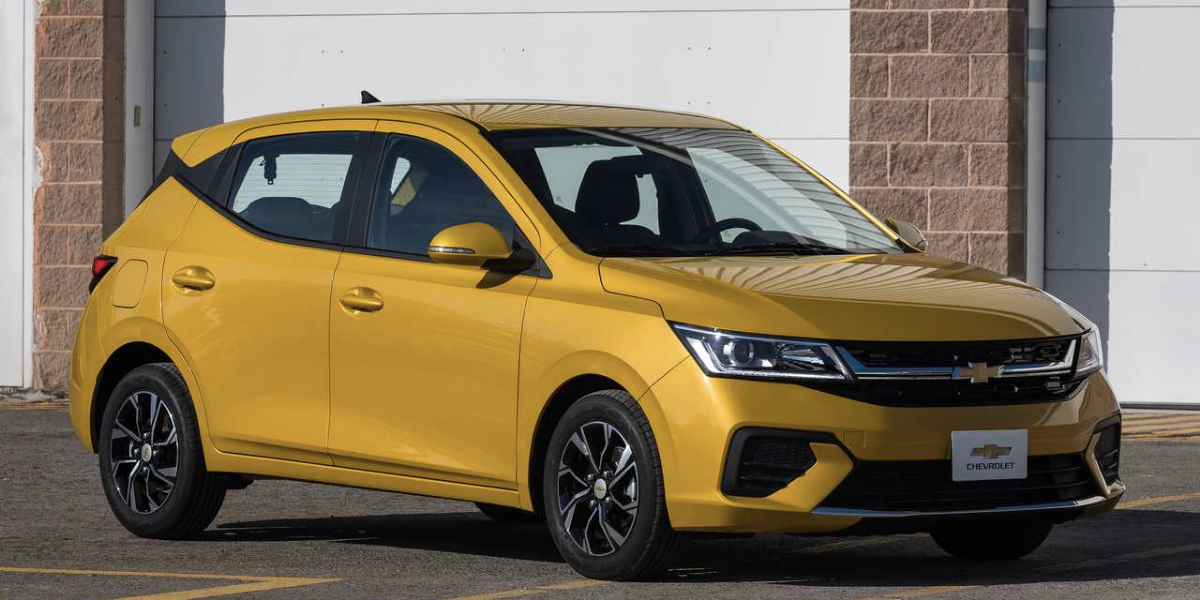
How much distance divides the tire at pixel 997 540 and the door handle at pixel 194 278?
9.36 feet

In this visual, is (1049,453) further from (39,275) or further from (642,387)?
(39,275)

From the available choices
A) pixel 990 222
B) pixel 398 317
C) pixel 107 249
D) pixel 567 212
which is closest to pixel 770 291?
pixel 567 212

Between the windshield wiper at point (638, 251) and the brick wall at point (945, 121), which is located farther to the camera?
the brick wall at point (945, 121)

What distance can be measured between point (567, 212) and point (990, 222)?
274 inches

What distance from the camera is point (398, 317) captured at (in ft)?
25.9

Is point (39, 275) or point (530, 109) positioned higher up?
point (530, 109)

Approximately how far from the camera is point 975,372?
23.2 feet

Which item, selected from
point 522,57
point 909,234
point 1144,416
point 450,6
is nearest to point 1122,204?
point 1144,416

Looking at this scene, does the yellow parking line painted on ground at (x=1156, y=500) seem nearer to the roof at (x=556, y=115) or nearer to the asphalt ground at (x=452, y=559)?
the asphalt ground at (x=452, y=559)

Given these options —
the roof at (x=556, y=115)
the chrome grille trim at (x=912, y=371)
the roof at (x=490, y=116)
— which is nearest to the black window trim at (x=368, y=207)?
the roof at (x=490, y=116)

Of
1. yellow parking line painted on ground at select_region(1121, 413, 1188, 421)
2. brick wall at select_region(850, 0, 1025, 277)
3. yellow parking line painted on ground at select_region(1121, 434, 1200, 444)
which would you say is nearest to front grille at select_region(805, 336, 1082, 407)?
yellow parking line painted on ground at select_region(1121, 434, 1200, 444)

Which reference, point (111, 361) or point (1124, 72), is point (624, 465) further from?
point (1124, 72)

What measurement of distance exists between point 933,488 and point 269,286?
2676 millimetres

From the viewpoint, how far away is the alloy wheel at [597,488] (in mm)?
7238
